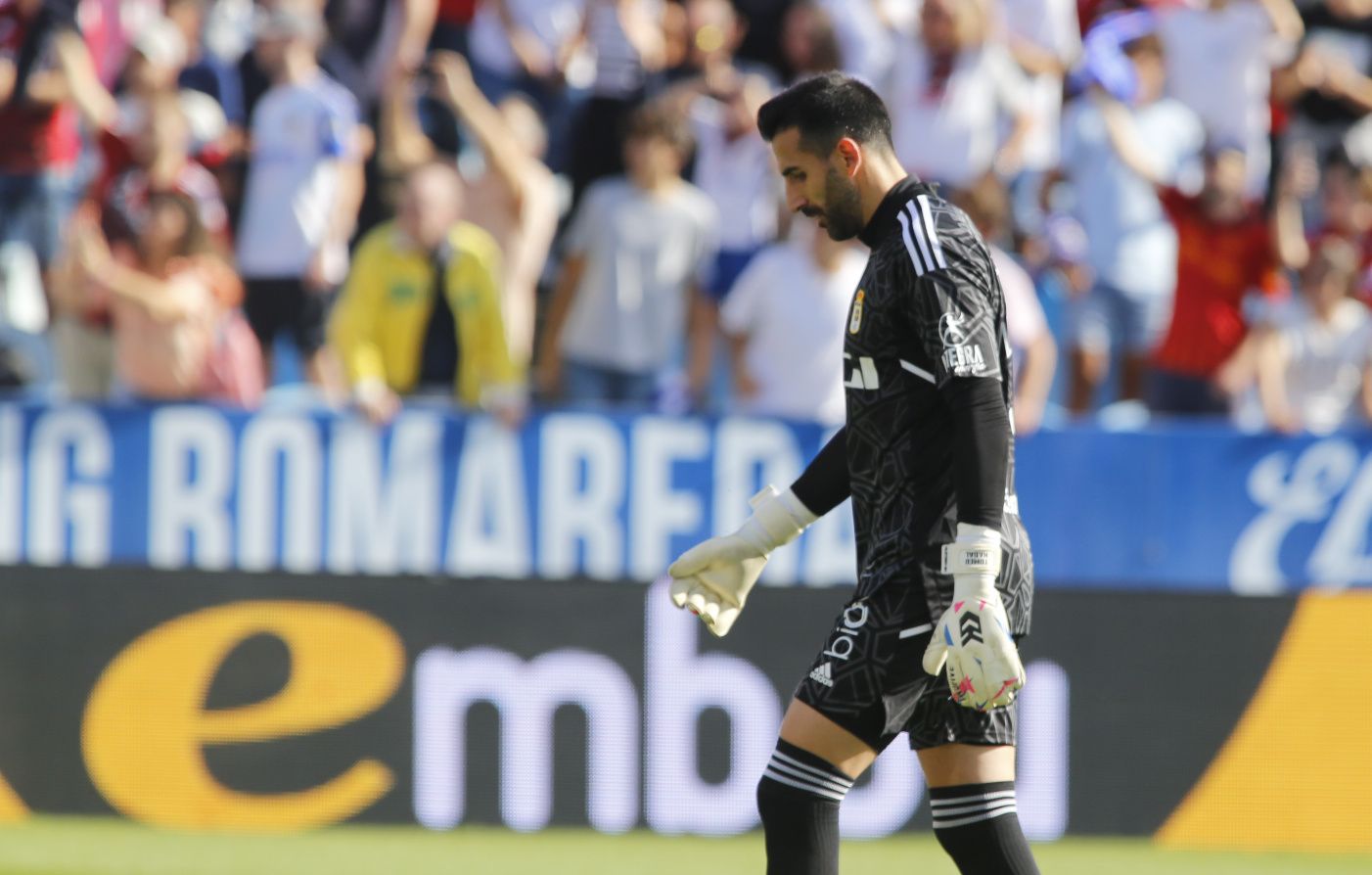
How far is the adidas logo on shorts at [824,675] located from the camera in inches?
161

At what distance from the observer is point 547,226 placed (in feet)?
30.9

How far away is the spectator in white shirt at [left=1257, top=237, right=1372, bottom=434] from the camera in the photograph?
917cm

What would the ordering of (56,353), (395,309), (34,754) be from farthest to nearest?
(56,353) → (395,309) → (34,754)

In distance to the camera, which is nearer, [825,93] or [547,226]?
[825,93]

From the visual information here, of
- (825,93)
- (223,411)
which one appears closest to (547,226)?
(223,411)

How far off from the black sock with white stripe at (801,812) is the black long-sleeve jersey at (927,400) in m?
0.40

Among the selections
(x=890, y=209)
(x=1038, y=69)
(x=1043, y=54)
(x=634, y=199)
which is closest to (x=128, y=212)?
(x=634, y=199)

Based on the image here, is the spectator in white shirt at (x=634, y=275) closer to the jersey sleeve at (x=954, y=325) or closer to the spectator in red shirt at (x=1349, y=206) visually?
the spectator in red shirt at (x=1349, y=206)

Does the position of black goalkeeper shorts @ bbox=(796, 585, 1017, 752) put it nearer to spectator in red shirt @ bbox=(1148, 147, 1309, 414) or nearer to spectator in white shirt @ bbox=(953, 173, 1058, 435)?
spectator in white shirt @ bbox=(953, 173, 1058, 435)

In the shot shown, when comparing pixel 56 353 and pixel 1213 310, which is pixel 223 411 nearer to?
pixel 56 353

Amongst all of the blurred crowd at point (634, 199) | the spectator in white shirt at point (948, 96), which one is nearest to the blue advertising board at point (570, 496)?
the blurred crowd at point (634, 199)

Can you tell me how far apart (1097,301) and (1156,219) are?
0.55 metres

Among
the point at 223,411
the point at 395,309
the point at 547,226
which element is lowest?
the point at 223,411

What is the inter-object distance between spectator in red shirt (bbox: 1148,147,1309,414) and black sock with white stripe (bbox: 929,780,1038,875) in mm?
5663
